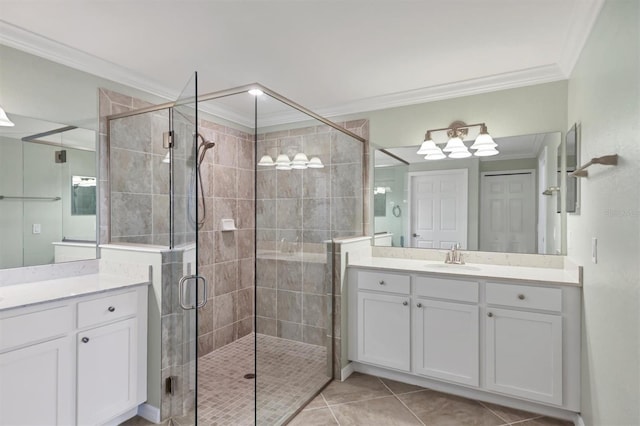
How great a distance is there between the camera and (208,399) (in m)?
2.53

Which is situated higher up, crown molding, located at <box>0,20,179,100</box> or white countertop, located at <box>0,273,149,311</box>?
crown molding, located at <box>0,20,179,100</box>

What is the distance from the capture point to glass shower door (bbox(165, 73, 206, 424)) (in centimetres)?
188

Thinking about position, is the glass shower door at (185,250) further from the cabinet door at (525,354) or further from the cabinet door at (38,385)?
the cabinet door at (525,354)

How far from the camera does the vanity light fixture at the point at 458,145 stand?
9.36ft

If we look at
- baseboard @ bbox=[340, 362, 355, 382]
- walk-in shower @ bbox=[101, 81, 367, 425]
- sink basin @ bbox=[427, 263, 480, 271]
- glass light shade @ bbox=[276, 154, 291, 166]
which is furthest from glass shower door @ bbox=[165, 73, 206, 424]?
sink basin @ bbox=[427, 263, 480, 271]

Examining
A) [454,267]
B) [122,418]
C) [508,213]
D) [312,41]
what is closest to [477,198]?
[508,213]

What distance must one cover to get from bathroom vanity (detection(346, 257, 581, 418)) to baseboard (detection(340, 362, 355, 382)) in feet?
0.13

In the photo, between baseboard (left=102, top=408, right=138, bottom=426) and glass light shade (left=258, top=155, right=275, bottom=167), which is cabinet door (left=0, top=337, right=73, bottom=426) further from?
glass light shade (left=258, top=155, right=275, bottom=167)

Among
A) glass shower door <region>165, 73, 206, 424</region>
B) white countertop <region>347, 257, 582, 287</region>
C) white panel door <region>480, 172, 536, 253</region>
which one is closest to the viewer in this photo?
glass shower door <region>165, 73, 206, 424</region>

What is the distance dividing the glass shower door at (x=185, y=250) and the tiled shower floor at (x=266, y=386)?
21 cm

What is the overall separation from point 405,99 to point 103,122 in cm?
244

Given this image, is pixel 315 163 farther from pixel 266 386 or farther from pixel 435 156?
pixel 266 386

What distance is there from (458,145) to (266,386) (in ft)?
7.73

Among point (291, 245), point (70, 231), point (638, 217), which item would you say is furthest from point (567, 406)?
point (70, 231)
